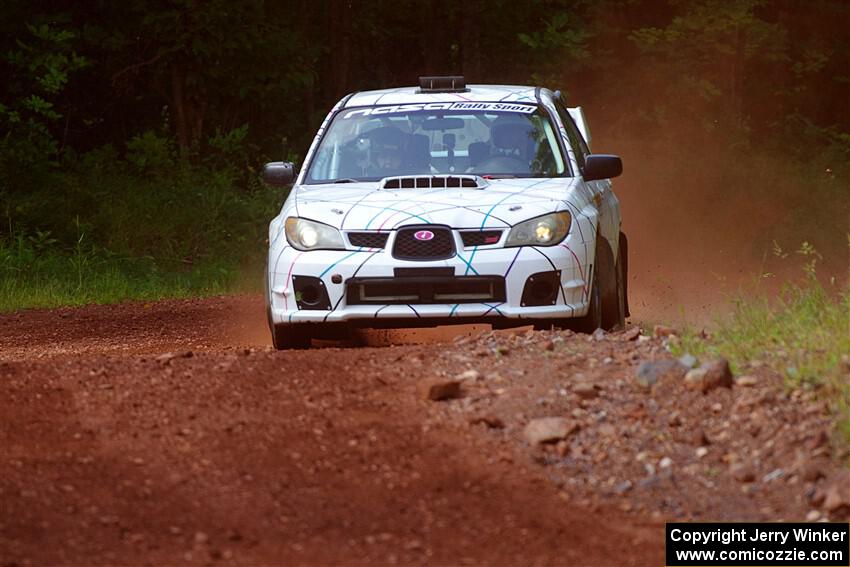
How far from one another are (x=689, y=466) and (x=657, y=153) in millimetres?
21978

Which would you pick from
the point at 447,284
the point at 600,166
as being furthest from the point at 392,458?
the point at 600,166

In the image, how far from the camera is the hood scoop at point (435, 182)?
31.8 feet

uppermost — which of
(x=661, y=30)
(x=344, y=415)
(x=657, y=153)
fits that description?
(x=344, y=415)

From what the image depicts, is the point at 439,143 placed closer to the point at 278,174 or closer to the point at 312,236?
the point at 278,174

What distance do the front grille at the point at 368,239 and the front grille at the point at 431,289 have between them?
21 centimetres

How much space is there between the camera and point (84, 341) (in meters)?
12.5

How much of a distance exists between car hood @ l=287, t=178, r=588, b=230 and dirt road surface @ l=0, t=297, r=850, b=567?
96cm

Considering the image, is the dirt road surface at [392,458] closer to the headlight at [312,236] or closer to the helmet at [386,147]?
the headlight at [312,236]

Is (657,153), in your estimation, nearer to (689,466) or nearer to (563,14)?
(563,14)

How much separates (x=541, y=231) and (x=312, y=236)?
4.42ft

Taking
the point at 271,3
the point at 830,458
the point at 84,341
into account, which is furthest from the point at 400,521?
the point at 271,3

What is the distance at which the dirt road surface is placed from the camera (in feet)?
18.0

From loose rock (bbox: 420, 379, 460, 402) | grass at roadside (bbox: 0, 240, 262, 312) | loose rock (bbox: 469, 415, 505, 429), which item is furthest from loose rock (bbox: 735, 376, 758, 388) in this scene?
grass at roadside (bbox: 0, 240, 262, 312)

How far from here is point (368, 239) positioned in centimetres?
917
